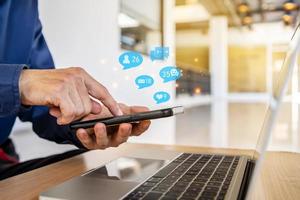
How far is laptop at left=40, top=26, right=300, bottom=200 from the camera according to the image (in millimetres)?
320

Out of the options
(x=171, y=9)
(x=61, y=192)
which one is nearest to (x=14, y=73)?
(x=61, y=192)

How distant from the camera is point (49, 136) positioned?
73 centimetres

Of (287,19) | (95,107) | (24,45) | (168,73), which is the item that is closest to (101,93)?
(95,107)

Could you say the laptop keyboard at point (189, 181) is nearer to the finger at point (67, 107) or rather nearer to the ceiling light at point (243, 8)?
the finger at point (67, 107)

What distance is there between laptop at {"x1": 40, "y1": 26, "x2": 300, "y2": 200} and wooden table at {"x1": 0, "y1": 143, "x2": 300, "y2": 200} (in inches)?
1.2

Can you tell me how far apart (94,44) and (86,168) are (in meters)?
0.85

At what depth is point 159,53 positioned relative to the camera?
4.70ft

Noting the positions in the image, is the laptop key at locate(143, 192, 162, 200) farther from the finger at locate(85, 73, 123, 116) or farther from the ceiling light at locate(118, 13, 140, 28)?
the ceiling light at locate(118, 13, 140, 28)

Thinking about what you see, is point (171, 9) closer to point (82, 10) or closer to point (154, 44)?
point (154, 44)

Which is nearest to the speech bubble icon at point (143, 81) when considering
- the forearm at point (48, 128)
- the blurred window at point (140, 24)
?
the blurred window at point (140, 24)

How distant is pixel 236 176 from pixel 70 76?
0.27 m

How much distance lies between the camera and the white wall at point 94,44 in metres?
1.26

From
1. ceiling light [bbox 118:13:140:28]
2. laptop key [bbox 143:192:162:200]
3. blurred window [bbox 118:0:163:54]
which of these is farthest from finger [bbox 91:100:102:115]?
ceiling light [bbox 118:13:140:28]

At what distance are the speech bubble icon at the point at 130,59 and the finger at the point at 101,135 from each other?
2.54 feet
